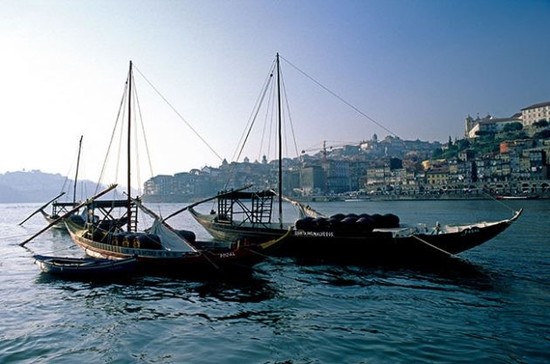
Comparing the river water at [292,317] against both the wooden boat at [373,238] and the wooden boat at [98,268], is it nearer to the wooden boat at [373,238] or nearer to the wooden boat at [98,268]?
the wooden boat at [98,268]

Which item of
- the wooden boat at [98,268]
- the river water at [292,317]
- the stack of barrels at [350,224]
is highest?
the stack of barrels at [350,224]

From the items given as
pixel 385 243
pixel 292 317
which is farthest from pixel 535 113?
pixel 292 317

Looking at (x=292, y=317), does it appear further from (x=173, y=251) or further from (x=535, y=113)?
(x=535, y=113)

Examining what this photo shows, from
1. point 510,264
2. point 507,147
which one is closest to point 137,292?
point 510,264

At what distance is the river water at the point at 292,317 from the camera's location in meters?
12.3

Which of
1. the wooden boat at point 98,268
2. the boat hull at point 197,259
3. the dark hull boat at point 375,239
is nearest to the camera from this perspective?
the boat hull at point 197,259

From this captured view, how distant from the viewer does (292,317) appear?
15.6 m

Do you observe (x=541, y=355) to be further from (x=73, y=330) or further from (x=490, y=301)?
(x=73, y=330)

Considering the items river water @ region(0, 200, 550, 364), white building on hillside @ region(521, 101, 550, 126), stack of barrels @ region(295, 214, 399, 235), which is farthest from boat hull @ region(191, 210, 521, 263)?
white building on hillside @ region(521, 101, 550, 126)

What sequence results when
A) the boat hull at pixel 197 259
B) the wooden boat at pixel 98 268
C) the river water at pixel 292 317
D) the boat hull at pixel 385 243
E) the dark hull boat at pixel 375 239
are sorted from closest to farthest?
the river water at pixel 292 317, the boat hull at pixel 197 259, the wooden boat at pixel 98 268, the boat hull at pixel 385 243, the dark hull boat at pixel 375 239

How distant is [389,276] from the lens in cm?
2275

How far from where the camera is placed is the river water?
12305 mm

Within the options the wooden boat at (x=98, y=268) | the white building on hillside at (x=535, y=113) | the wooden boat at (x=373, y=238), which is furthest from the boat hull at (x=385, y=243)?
the white building on hillside at (x=535, y=113)

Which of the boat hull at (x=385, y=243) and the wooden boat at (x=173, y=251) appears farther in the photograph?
the boat hull at (x=385, y=243)
